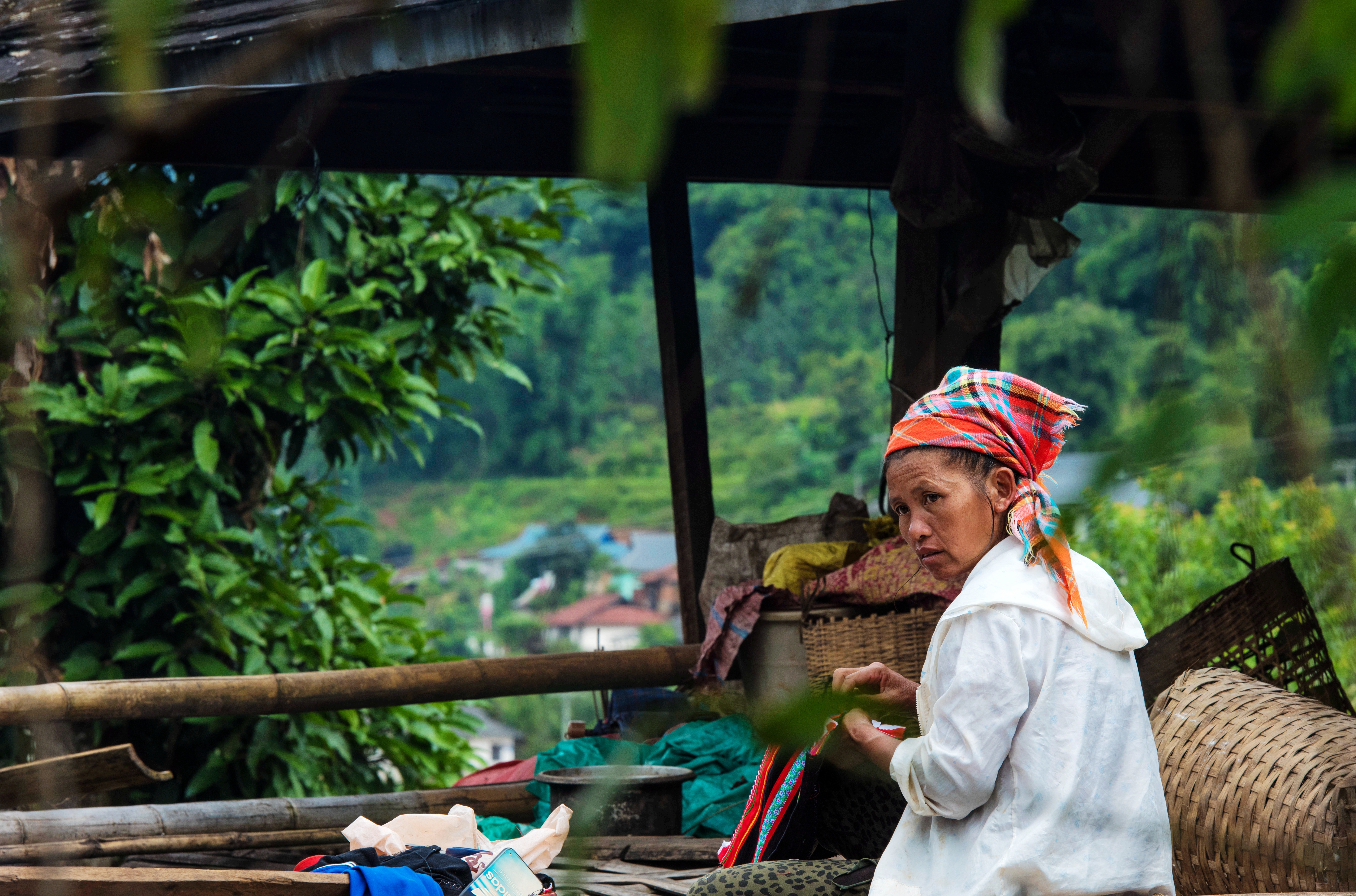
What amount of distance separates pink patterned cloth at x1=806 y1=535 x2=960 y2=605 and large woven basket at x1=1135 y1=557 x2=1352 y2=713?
0.71 m

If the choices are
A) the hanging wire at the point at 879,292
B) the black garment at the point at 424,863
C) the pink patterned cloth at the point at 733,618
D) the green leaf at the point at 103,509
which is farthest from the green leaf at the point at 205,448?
the hanging wire at the point at 879,292

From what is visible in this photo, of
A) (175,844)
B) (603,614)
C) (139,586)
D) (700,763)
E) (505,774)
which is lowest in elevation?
(603,614)

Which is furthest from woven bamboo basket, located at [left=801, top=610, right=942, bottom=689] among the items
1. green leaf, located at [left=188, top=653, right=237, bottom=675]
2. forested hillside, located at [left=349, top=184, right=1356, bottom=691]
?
green leaf, located at [left=188, top=653, right=237, bottom=675]

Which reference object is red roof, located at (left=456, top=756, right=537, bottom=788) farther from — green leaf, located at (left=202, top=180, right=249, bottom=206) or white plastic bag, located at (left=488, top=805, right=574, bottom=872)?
green leaf, located at (left=202, top=180, right=249, bottom=206)

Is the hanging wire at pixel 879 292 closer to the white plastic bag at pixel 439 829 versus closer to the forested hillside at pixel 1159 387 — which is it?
the forested hillside at pixel 1159 387

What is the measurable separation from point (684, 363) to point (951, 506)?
273cm

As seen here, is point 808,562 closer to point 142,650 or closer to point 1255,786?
point 1255,786

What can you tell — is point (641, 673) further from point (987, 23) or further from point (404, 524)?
point (404, 524)

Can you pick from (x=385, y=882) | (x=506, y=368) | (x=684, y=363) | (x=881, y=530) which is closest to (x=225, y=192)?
(x=506, y=368)

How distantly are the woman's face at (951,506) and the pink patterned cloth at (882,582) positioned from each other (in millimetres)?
1796

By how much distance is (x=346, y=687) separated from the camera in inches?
154

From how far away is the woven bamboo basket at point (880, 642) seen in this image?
365 centimetres

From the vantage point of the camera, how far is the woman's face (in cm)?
187

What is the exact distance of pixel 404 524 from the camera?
55.6 metres
